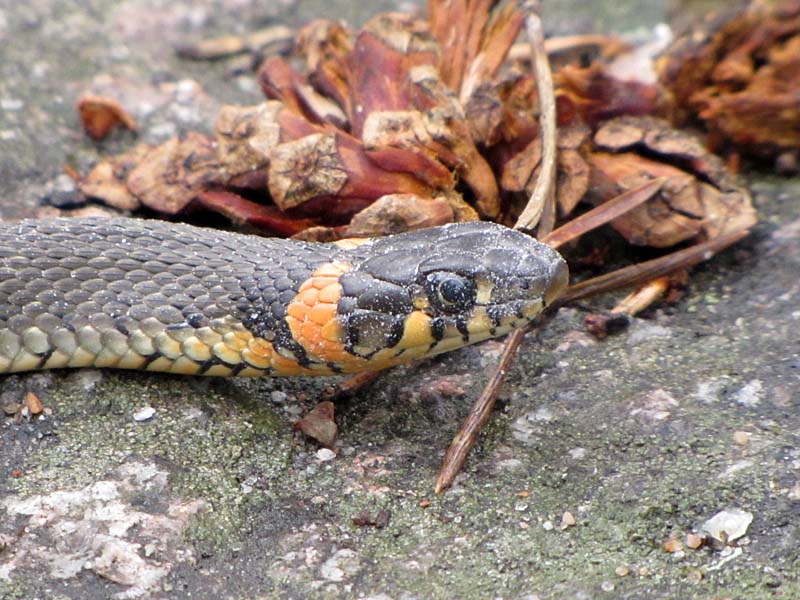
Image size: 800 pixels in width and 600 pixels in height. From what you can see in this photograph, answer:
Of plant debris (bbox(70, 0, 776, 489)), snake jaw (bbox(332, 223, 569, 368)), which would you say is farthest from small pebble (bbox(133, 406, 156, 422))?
plant debris (bbox(70, 0, 776, 489))

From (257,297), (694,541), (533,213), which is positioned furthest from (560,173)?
(694,541)

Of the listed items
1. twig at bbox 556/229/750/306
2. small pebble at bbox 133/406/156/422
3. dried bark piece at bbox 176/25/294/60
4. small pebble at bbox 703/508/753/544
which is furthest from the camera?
dried bark piece at bbox 176/25/294/60

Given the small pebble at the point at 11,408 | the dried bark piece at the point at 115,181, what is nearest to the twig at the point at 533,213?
the small pebble at the point at 11,408

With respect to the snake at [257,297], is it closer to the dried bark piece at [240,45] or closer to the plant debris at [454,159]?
the plant debris at [454,159]

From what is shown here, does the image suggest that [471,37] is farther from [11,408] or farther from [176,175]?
[11,408]

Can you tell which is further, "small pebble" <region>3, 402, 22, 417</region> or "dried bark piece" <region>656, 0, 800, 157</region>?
"dried bark piece" <region>656, 0, 800, 157</region>

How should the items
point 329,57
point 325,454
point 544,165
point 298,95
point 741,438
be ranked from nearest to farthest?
1. point 741,438
2. point 325,454
3. point 544,165
4. point 298,95
5. point 329,57

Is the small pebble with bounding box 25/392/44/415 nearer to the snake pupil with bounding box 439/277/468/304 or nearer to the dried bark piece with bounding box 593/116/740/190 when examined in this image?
the snake pupil with bounding box 439/277/468/304
